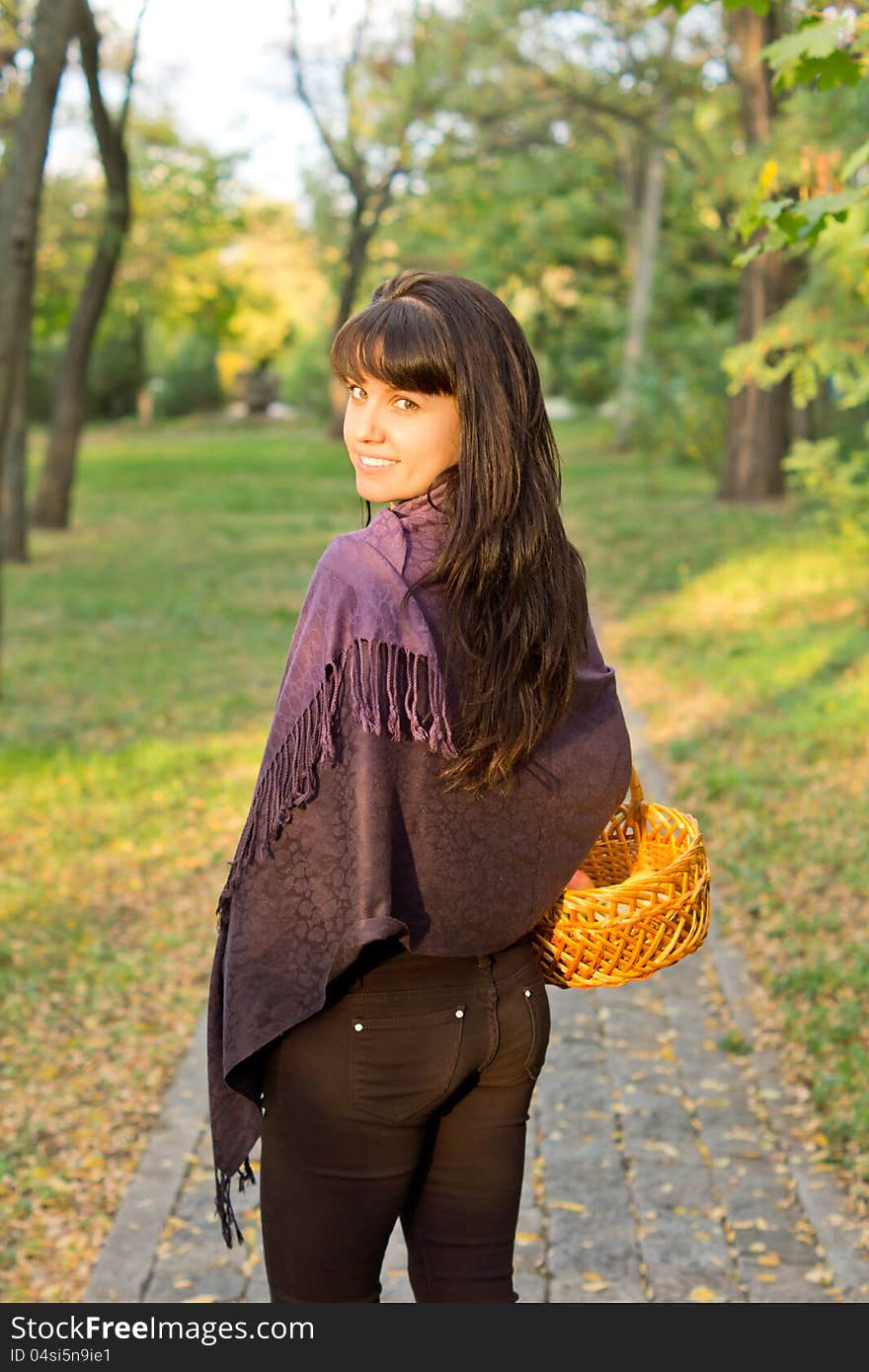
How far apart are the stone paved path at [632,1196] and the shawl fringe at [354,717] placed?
2183 millimetres

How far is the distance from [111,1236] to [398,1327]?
2213 millimetres

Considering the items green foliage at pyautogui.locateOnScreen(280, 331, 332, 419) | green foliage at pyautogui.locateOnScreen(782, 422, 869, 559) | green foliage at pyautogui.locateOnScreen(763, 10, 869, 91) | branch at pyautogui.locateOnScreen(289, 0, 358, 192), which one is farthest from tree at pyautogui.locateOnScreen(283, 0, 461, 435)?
green foliage at pyautogui.locateOnScreen(763, 10, 869, 91)

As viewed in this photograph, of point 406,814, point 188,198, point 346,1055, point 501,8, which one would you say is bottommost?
point 346,1055

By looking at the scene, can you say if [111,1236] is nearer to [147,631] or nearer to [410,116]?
[147,631]

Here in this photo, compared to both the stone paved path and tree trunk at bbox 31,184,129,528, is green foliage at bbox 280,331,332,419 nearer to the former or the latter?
tree trunk at bbox 31,184,129,528

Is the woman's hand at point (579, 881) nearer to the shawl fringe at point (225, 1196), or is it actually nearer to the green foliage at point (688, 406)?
the shawl fringe at point (225, 1196)

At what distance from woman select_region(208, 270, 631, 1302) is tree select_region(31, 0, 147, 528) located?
18321 millimetres

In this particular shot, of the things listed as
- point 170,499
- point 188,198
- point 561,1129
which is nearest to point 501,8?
point 188,198

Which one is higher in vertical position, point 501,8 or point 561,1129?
point 501,8

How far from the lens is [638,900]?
2.41m

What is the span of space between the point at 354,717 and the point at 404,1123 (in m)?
0.60

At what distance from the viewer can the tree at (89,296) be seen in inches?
769

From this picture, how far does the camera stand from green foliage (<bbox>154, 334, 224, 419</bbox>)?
5719 centimetres

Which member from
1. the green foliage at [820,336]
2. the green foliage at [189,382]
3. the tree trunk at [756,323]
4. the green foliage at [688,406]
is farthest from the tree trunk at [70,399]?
the green foliage at [189,382]
